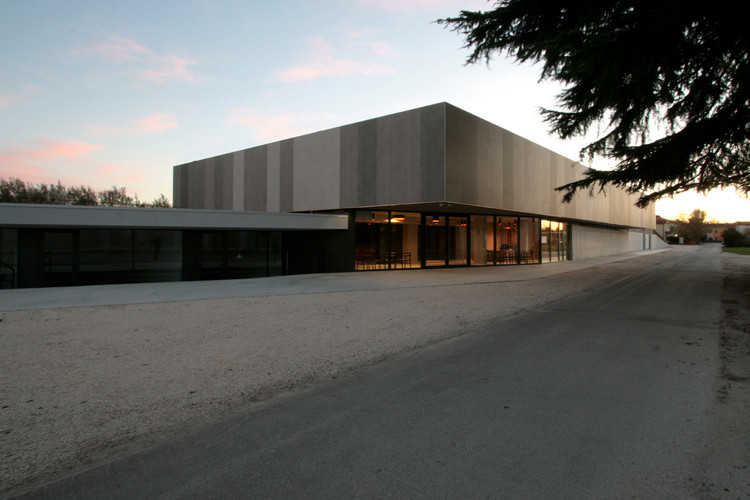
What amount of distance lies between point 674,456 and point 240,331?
6304 mm

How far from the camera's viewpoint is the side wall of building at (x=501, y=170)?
56.3 ft

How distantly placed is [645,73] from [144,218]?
51.4 ft

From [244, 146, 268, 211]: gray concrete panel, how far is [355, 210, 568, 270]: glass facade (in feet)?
25.0

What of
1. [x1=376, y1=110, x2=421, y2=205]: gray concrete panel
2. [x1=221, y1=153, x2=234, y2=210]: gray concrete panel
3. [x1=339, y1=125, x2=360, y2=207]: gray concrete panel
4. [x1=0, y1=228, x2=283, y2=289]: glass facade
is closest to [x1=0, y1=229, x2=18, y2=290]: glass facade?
[x1=0, y1=228, x2=283, y2=289]: glass facade

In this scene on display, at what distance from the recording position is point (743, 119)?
11.5m

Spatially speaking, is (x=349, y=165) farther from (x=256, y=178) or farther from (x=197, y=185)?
(x=197, y=185)

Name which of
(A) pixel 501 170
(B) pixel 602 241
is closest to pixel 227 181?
(A) pixel 501 170

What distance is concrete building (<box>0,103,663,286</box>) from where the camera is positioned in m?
15.3

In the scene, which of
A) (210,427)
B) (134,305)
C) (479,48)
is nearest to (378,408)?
(210,427)

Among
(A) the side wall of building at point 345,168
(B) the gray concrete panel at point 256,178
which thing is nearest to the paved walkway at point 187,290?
(A) the side wall of building at point 345,168

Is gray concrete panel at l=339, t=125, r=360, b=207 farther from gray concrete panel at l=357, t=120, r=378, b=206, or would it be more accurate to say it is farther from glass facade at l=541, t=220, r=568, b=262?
glass facade at l=541, t=220, r=568, b=262

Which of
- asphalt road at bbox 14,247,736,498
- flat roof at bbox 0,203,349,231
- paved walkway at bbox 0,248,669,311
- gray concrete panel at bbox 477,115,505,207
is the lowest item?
asphalt road at bbox 14,247,736,498

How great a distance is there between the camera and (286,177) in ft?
75.3

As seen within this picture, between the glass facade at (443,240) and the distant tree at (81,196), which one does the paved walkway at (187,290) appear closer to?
the glass facade at (443,240)
